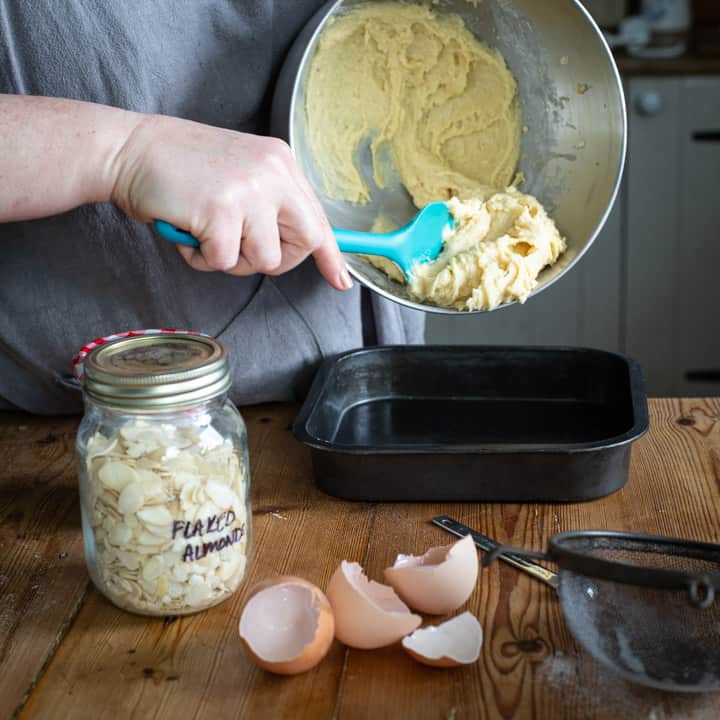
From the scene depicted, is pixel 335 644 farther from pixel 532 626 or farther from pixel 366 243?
pixel 366 243

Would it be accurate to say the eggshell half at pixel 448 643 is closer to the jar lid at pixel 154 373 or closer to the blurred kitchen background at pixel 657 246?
→ the jar lid at pixel 154 373

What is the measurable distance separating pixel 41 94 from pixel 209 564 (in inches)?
19.4

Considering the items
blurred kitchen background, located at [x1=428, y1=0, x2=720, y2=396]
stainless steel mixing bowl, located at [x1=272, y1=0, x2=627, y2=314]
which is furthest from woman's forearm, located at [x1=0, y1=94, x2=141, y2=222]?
blurred kitchen background, located at [x1=428, y1=0, x2=720, y2=396]

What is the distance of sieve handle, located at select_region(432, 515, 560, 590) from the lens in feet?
2.52

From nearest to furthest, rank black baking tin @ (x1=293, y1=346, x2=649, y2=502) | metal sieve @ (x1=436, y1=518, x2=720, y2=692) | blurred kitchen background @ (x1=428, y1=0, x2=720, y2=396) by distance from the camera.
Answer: metal sieve @ (x1=436, y1=518, x2=720, y2=692)
black baking tin @ (x1=293, y1=346, x2=649, y2=502)
blurred kitchen background @ (x1=428, y1=0, x2=720, y2=396)

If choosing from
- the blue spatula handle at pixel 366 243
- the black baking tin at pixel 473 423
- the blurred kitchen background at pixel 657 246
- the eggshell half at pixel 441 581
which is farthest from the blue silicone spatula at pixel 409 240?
the blurred kitchen background at pixel 657 246

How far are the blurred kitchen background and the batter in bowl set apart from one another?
1.17 m

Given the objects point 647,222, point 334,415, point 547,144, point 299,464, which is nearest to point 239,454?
point 299,464

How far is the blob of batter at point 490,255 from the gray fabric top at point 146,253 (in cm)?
16

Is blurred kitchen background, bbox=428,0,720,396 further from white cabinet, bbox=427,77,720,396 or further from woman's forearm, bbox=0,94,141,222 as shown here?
woman's forearm, bbox=0,94,141,222

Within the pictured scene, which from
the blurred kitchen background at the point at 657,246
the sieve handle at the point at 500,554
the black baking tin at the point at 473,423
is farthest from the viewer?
the blurred kitchen background at the point at 657,246

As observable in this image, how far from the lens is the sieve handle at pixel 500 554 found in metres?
0.77

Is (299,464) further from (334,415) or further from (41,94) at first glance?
(41,94)

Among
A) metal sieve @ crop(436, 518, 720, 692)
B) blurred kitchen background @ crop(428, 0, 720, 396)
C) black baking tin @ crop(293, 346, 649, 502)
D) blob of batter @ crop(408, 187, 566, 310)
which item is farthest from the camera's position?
blurred kitchen background @ crop(428, 0, 720, 396)
